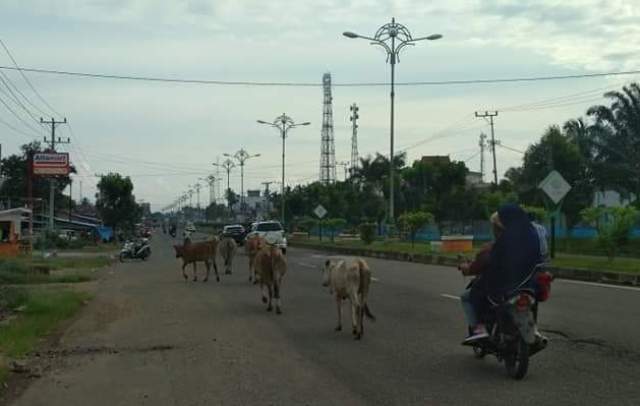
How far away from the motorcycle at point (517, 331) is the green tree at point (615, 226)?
19.0m

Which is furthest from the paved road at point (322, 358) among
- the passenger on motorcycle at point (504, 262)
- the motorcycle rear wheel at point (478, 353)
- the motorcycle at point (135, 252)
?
the motorcycle at point (135, 252)

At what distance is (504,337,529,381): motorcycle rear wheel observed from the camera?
8.71 meters

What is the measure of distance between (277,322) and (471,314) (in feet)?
17.9

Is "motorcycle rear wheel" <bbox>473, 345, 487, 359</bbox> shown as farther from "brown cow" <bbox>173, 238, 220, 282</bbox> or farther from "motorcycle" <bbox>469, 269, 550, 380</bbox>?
"brown cow" <bbox>173, 238, 220, 282</bbox>

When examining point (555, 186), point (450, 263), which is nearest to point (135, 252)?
point (450, 263)

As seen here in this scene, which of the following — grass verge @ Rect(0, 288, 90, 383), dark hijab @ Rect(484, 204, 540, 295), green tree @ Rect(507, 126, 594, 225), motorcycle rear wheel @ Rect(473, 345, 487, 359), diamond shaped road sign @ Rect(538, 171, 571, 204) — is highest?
green tree @ Rect(507, 126, 594, 225)

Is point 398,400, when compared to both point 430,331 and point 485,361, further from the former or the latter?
point 430,331

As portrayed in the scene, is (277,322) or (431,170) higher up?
(431,170)

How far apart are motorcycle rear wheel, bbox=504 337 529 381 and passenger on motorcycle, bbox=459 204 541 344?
463 mm

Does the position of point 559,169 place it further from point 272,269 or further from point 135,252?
point 272,269

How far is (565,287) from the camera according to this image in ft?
68.8

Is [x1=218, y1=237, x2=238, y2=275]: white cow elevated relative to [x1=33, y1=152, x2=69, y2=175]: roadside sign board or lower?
lower

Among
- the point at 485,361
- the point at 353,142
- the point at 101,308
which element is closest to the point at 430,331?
the point at 485,361

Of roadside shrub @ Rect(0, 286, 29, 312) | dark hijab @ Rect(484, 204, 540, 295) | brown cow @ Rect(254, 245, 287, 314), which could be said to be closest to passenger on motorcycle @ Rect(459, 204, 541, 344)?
dark hijab @ Rect(484, 204, 540, 295)
